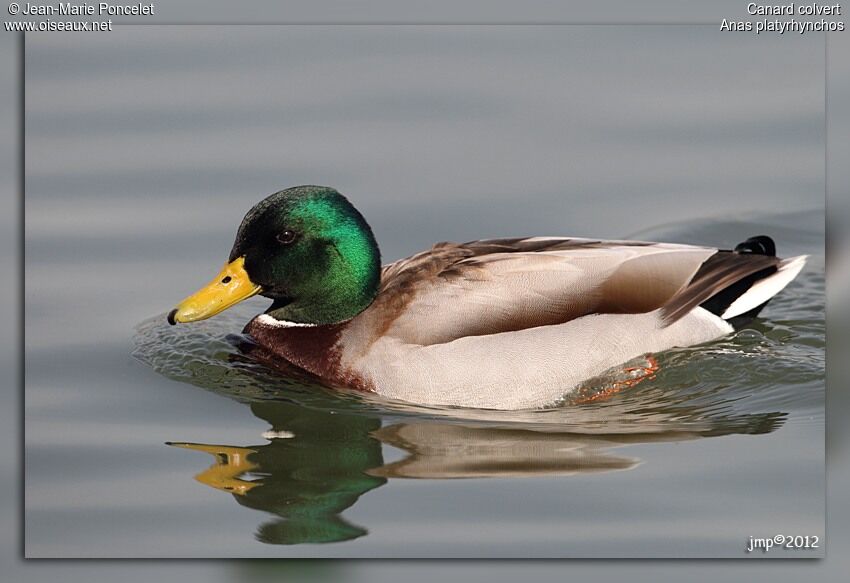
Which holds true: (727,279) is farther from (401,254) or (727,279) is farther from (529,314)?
(401,254)

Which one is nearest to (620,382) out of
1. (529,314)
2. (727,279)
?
(529,314)

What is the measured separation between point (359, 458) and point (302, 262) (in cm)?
128

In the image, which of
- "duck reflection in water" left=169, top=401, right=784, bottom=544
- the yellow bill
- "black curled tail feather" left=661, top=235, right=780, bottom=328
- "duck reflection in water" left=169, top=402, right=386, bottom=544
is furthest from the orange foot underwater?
the yellow bill

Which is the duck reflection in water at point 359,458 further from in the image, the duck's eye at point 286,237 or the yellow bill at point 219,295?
the duck's eye at point 286,237

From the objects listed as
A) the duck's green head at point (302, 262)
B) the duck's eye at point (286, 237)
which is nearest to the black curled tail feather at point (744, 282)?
the duck's green head at point (302, 262)

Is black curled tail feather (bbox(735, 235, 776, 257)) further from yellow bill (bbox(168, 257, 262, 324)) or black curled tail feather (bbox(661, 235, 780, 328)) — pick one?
yellow bill (bbox(168, 257, 262, 324))

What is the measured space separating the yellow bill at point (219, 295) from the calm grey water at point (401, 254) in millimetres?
371

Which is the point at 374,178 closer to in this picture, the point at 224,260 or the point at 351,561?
the point at 224,260

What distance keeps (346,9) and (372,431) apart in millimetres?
2053

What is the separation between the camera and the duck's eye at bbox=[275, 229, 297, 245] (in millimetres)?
9789

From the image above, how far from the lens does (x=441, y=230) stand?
10516mm

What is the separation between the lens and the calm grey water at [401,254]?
870 centimetres

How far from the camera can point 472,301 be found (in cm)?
962

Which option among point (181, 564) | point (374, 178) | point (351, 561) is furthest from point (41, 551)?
point (374, 178)
